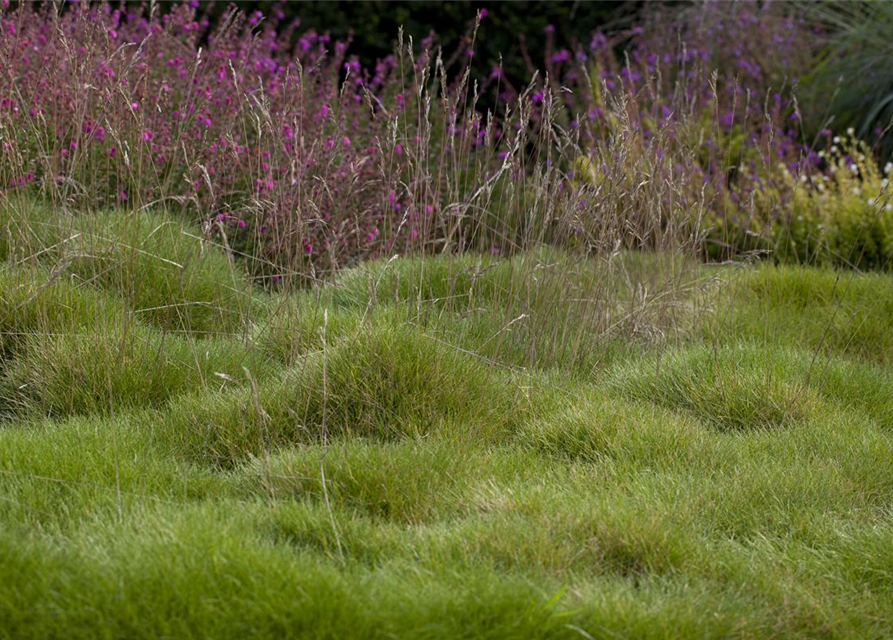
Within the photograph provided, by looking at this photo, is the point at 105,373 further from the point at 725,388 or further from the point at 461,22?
the point at 461,22

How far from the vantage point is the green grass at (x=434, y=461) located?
7.81 ft

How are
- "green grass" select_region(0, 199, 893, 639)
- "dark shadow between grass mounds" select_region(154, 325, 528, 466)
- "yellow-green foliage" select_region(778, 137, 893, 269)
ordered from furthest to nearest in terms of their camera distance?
1. "yellow-green foliage" select_region(778, 137, 893, 269)
2. "dark shadow between grass mounds" select_region(154, 325, 528, 466)
3. "green grass" select_region(0, 199, 893, 639)

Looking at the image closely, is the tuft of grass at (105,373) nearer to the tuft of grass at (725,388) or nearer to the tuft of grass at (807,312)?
the tuft of grass at (725,388)

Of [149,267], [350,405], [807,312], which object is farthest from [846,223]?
[149,267]

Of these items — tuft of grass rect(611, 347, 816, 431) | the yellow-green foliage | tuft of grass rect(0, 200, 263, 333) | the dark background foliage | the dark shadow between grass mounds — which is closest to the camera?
the dark shadow between grass mounds

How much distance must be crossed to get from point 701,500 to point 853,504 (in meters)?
0.51

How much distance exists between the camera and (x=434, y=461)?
312 centimetres

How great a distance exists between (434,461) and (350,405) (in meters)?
0.44

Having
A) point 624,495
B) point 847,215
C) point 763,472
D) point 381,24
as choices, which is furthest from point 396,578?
point 381,24

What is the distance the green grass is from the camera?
2381mm

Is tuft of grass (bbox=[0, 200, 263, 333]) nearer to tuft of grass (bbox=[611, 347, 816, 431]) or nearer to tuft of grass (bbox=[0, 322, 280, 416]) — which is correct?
tuft of grass (bbox=[0, 322, 280, 416])

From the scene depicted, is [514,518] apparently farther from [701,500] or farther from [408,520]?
[701,500]

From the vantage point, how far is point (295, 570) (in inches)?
95.0

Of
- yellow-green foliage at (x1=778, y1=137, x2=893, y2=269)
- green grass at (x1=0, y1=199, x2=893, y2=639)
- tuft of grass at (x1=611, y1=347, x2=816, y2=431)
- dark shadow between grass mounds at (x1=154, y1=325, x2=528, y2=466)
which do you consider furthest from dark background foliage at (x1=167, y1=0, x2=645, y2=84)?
dark shadow between grass mounds at (x1=154, y1=325, x2=528, y2=466)
